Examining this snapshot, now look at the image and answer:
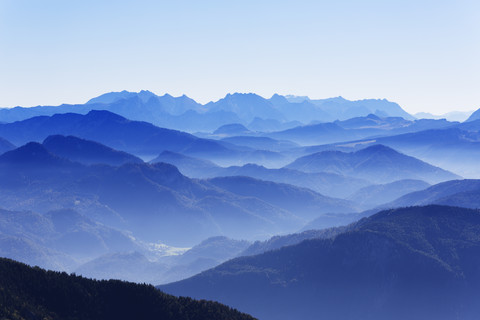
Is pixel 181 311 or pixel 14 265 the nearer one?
pixel 14 265

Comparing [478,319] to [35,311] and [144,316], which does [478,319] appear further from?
[35,311]

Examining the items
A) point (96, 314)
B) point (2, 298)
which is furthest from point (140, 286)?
point (2, 298)

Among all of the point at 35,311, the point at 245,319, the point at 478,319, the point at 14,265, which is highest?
the point at 14,265

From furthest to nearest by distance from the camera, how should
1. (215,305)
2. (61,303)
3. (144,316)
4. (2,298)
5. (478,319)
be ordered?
(478,319) → (215,305) → (144,316) → (61,303) → (2,298)

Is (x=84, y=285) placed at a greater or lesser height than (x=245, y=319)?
greater

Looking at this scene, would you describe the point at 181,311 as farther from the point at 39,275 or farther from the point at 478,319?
the point at 478,319

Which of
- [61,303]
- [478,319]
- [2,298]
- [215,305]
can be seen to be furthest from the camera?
[478,319]
